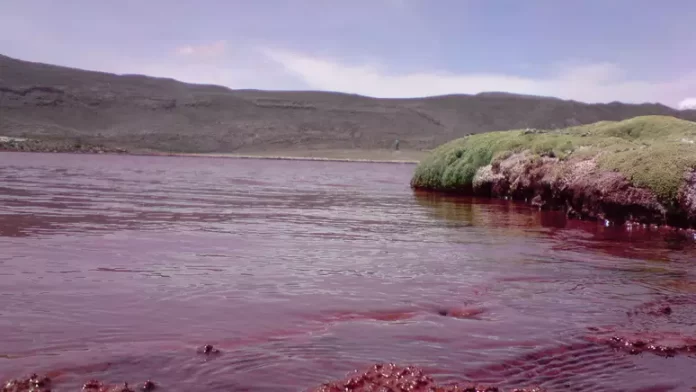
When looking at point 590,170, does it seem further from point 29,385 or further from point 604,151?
point 29,385

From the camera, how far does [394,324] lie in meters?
5.13

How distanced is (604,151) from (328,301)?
1041cm

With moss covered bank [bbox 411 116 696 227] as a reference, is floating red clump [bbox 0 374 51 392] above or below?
below

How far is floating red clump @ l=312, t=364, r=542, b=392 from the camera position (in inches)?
150

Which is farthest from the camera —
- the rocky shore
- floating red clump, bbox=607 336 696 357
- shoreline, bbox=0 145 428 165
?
shoreline, bbox=0 145 428 165

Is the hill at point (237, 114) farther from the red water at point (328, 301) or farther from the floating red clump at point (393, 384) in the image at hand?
the floating red clump at point (393, 384)

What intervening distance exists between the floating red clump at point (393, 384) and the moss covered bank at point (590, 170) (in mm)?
8886

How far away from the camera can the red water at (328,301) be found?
4145mm

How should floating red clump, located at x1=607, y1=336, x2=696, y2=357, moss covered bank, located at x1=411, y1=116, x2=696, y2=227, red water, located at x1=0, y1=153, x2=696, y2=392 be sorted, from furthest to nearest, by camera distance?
moss covered bank, located at x1=411, y1=116, x2=696, y2=227 → floating red clump, located at x1=607, y1=336, x2=696, y2=357 → red water, located at x1=0, y1=153, x2=696, y2=392

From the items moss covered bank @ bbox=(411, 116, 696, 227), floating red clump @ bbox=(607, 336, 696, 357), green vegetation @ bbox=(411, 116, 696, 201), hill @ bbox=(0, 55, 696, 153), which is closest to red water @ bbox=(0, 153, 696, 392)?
floating red clump @ bbox=(607, 336, 696, 357)

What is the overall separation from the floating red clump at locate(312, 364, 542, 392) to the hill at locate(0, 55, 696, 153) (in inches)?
2730

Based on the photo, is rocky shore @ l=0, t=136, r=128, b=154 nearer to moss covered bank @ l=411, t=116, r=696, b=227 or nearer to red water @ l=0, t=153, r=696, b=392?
moss covered bank @ l=411, t=116, r=696, b=227

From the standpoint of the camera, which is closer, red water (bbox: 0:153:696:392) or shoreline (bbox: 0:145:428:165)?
red water (bbox: 0:153:696:392)

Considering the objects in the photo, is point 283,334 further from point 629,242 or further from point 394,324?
point 629,242
